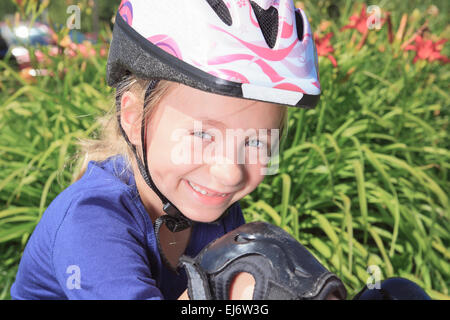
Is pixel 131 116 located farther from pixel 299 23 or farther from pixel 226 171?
pixel 299 23

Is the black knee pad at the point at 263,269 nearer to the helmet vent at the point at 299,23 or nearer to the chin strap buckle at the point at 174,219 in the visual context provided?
the chin strap buckle at the point at 174,219

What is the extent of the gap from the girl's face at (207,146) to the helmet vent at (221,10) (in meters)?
0.22

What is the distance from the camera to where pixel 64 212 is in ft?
3.60

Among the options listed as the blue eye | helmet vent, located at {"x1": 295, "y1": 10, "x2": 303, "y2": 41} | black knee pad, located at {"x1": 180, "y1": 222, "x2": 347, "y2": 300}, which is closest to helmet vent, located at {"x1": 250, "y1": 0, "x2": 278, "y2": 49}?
helmet vent, located at {"x1": 295, "y1": 10, "x2": 303, "y2": 41}

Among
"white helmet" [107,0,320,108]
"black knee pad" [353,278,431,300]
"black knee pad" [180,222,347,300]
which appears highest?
"white helmet" [107,0,320,108]

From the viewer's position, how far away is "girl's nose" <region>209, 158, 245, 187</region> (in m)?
1.11

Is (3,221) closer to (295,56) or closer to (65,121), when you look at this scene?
(65,121)

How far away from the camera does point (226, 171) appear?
111 centimetres

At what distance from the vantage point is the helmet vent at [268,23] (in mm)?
1193

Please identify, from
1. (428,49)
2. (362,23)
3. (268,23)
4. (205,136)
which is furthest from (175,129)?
(428,49)

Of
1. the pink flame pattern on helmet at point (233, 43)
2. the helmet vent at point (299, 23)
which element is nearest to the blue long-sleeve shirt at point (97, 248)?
the pink flame pattern on helmet at point (233, 43)

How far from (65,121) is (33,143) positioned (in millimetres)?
227

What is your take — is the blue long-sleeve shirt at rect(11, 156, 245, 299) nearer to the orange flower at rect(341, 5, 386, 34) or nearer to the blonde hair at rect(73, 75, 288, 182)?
the blonde hair at rect(73, 75, 288, 182)

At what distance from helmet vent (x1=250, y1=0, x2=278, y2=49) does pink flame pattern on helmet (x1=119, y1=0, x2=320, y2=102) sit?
0.04ft
